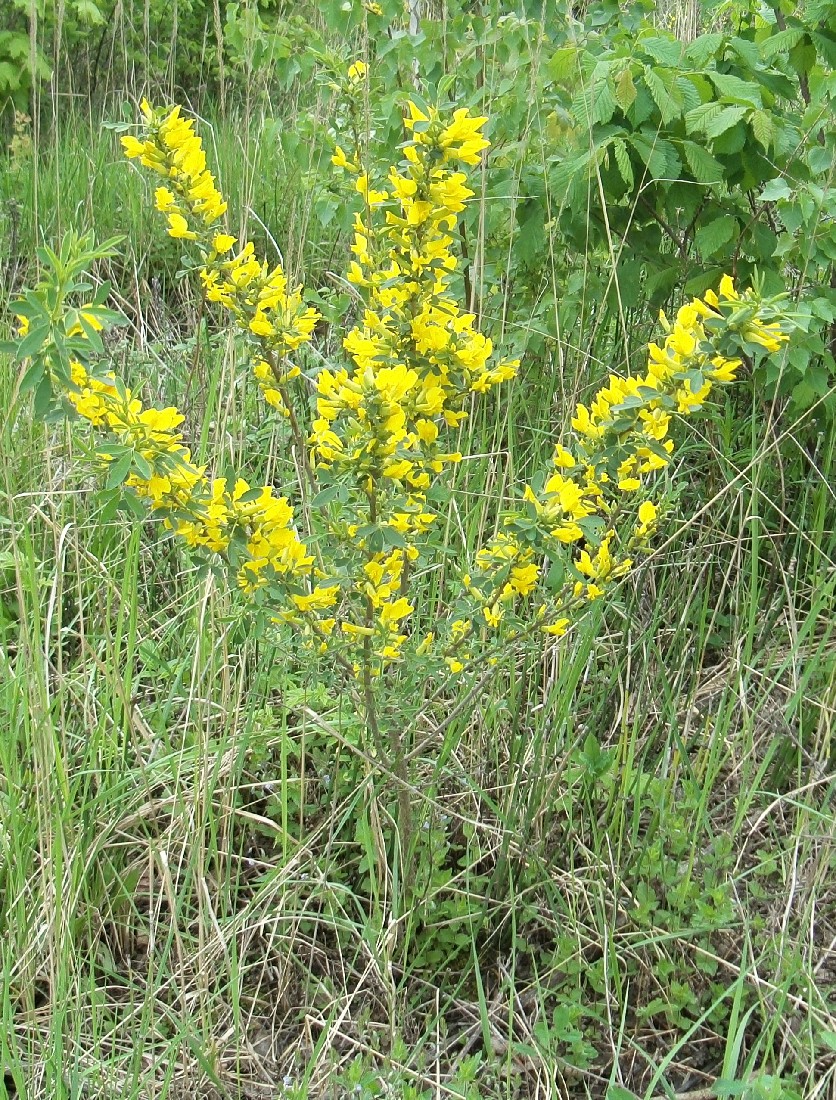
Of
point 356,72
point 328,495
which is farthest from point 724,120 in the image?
point 328,495

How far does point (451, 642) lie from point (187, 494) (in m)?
0.47

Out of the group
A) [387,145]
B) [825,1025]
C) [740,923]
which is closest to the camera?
[825,1025]

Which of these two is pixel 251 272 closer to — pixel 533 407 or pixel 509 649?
pixel 509 649

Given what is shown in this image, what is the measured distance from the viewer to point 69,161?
131 inches

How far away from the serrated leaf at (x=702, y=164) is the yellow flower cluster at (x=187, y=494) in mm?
1066

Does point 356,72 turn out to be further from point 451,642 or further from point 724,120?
point 451,642

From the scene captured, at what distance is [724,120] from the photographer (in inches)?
66.3

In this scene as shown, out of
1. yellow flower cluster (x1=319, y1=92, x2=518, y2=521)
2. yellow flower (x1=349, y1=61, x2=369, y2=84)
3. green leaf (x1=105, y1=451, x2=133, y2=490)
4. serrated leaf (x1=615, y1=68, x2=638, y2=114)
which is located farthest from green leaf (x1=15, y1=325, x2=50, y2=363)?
serrated leaf (x1=615, y1=68, x2=638, y2=114)

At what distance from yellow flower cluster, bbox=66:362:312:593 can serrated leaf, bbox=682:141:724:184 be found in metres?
1.07

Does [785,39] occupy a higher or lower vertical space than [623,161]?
higher

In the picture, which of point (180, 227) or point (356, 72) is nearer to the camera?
point (180, 227)

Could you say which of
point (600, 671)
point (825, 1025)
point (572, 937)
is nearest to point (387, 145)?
point (600, 671)

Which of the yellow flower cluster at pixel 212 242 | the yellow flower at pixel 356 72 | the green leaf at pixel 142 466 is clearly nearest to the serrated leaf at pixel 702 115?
the yellow flower at pixel 356 72

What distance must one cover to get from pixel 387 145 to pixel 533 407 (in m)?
0.68
